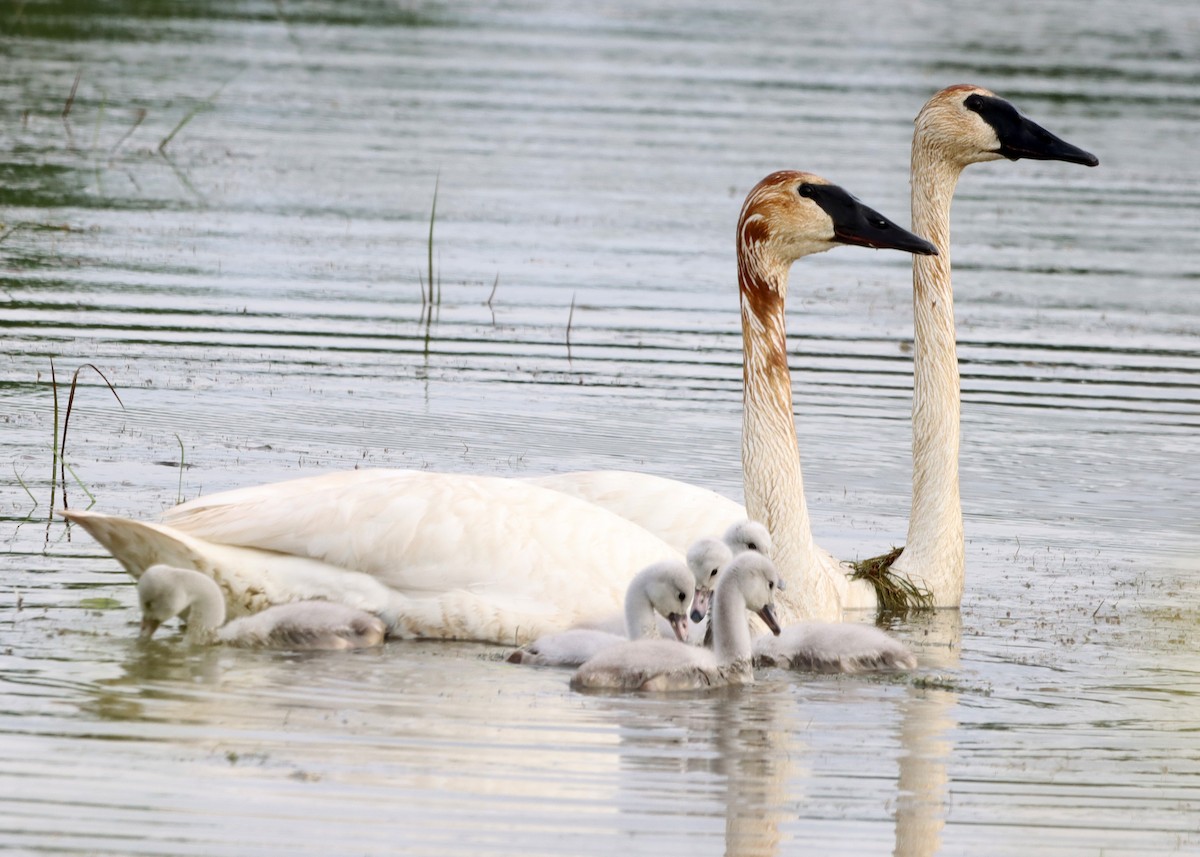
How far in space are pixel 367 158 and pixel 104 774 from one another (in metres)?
15.3

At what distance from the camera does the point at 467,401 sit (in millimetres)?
12859

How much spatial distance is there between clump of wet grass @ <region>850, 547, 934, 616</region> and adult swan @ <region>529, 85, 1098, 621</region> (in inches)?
0.8

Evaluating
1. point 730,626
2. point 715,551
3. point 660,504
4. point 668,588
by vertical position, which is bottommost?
point 730,626

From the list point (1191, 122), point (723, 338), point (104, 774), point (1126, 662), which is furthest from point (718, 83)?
point (104, 774)

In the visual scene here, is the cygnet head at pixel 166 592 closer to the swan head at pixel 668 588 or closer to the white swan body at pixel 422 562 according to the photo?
the white swan body at pixel 422 562

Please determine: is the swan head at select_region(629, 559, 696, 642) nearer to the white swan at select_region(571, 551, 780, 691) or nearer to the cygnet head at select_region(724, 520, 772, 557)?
the white swan at select_region(571, 551, 780, 691)

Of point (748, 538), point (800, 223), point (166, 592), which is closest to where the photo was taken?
point (166, 592)

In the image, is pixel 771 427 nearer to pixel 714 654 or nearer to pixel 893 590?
pixel 893 590

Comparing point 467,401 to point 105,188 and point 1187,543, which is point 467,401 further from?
point 105,188

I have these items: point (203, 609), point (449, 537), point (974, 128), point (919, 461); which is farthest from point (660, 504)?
point (974, 128)

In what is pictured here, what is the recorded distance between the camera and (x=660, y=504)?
9.45 m

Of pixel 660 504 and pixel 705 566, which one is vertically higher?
pixel 660 504

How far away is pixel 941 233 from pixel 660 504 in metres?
2.10

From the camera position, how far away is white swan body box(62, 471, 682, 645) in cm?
860
